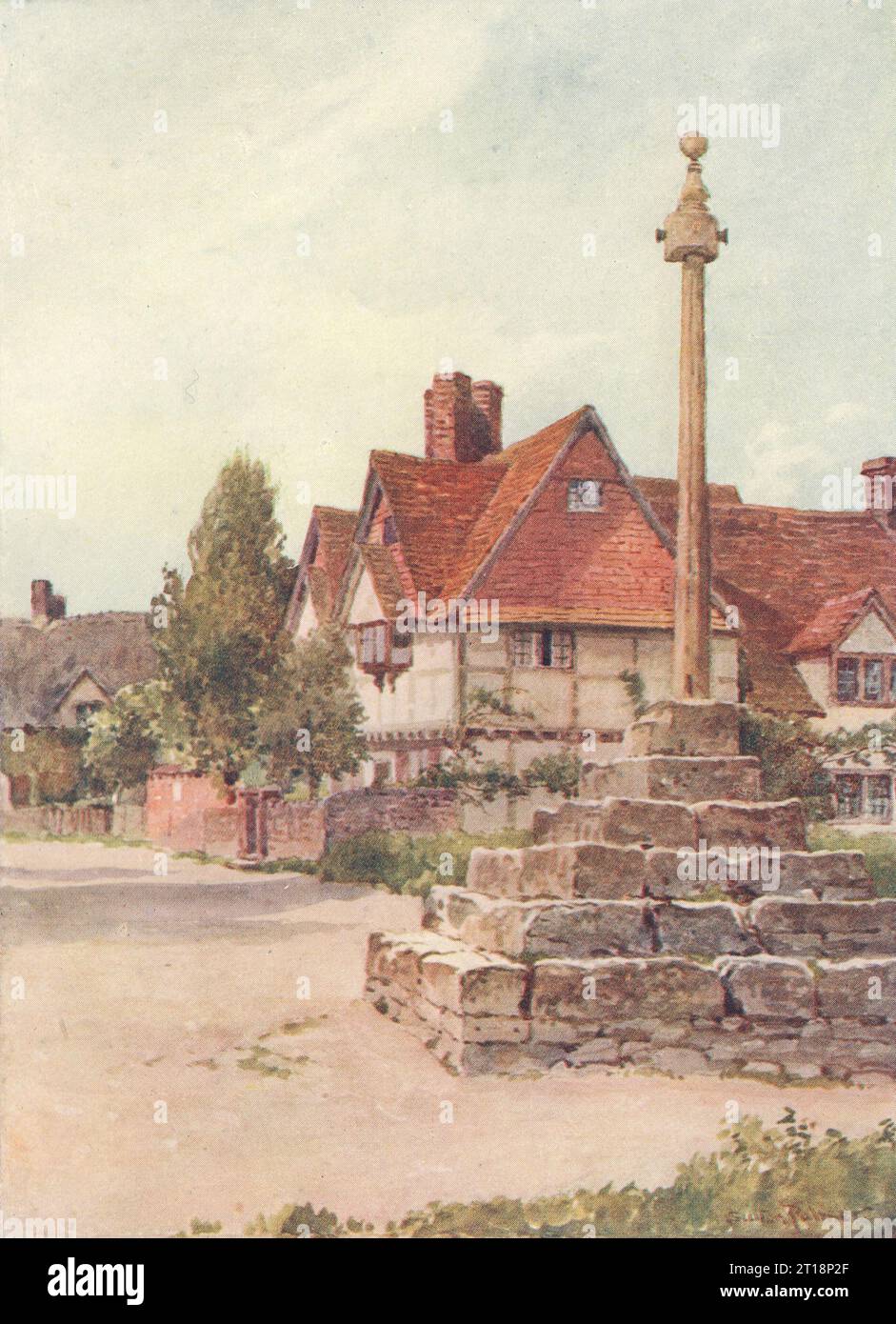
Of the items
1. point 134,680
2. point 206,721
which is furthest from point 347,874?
point 134,680

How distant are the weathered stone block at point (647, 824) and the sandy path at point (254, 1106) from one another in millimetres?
2061

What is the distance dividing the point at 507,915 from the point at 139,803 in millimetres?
19052

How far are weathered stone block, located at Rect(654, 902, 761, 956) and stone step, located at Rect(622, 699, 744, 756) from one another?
1526 mm

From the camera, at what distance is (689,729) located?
11.8 m

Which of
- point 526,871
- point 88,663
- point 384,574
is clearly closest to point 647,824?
point 526,871

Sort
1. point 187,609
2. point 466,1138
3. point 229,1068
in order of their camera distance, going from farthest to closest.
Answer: point 187,609 < point 229,1068 < point 466,1138

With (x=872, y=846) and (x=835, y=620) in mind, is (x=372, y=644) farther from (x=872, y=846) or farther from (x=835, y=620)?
(x=872, y=846)

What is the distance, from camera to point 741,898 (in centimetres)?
1138

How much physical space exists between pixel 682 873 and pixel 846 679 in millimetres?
11823

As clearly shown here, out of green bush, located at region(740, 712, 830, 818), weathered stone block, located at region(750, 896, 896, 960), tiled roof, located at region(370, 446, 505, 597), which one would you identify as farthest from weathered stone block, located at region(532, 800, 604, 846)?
tiled roof, located at region(370, 446, 505, 597)

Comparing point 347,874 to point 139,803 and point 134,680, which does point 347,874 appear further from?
point 134,680

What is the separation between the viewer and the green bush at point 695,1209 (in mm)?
7938

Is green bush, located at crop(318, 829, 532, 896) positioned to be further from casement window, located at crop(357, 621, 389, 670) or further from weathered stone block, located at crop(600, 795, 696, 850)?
weathered stone block, located at crop(600, 795, 696, 850)
